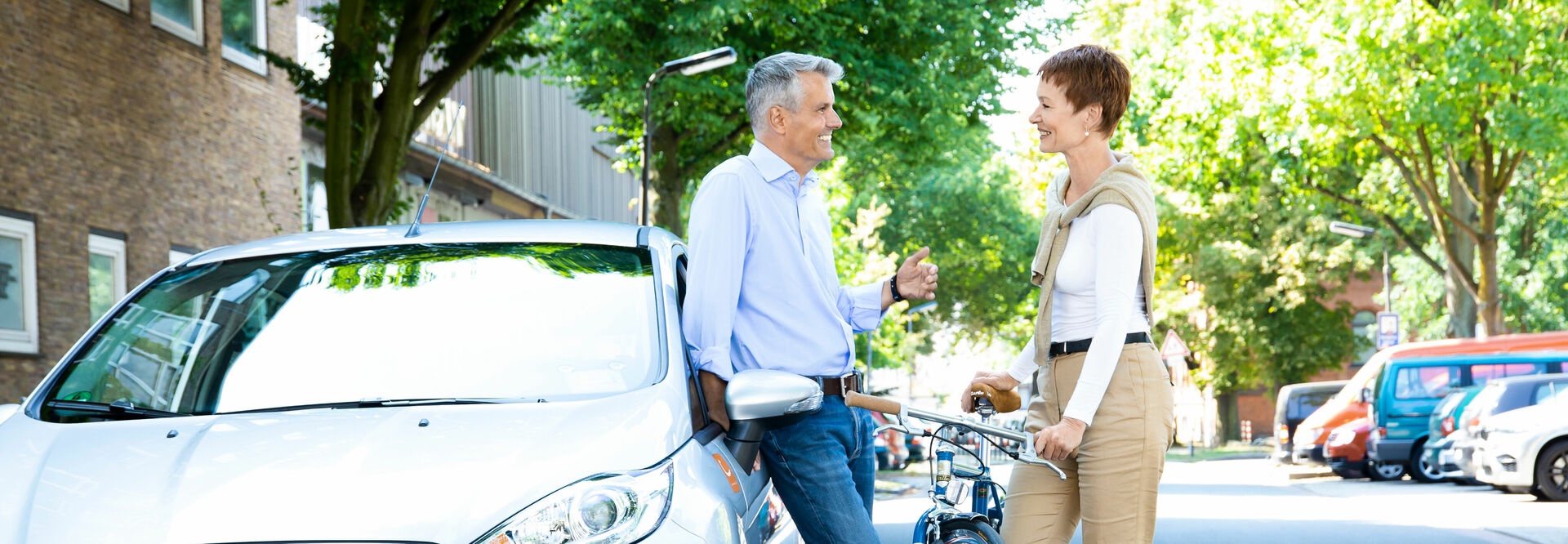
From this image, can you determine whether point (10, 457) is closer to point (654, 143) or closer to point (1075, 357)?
point (1075, 357)

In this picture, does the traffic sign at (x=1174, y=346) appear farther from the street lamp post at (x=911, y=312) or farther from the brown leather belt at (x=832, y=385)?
the brown leather belt at (x=832, y=385)

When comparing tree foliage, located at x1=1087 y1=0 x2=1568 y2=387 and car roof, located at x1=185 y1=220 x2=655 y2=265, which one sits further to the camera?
tree foliage, located at x1=1087 y1=0 x2=1568 y2=387

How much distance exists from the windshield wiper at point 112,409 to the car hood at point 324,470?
0.22 meters

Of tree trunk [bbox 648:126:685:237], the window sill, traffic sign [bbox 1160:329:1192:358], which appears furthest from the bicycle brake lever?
traffic sign [bbox 1160:329:1192:358]

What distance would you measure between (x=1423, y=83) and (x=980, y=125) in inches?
294

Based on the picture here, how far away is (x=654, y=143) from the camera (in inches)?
1001

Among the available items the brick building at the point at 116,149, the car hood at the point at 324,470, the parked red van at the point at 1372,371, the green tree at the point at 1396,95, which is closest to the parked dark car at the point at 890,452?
the parked red van at the point at 1372,371

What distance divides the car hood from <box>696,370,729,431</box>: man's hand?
24 cm

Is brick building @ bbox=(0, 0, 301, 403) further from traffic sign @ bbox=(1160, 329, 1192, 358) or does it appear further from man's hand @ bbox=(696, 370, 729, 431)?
traffic sign @ bbox=(1160, 329, 1192, 358)

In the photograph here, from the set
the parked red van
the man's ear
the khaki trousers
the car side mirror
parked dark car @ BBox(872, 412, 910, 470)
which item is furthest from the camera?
parked dark car @ BBox(872, 412, 910, 470)

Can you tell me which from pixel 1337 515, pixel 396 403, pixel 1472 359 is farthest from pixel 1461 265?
pixel 396 403

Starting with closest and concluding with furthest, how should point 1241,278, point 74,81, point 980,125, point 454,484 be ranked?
point 454,484, point 74,81, point 980,125, point 1241,278

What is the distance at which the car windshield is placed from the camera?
3721 millimetres

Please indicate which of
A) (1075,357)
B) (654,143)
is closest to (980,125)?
(654,143)
